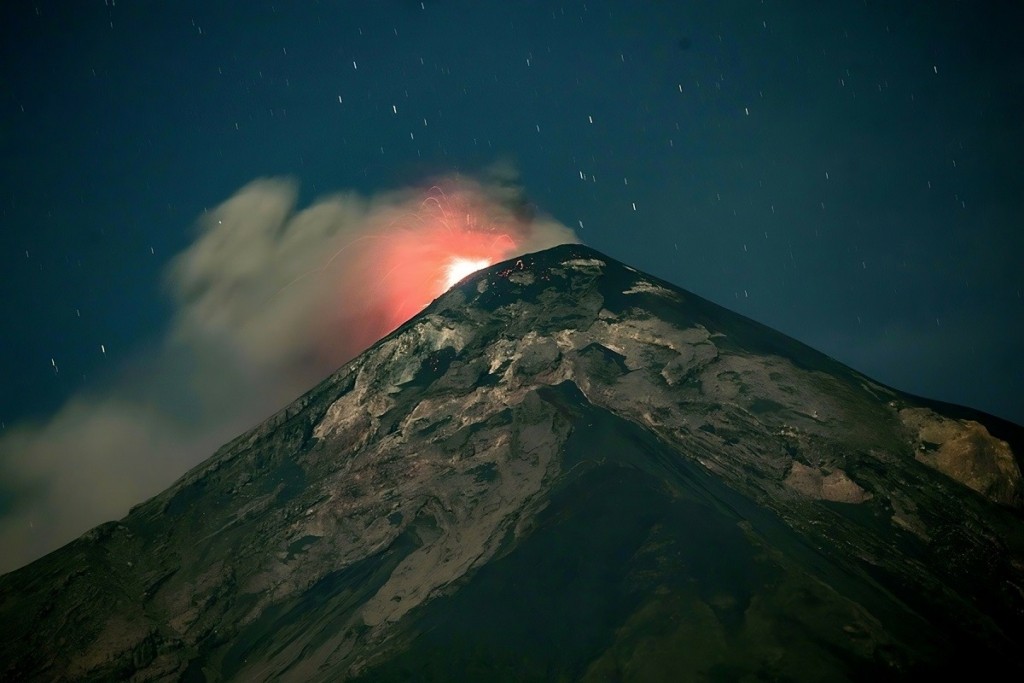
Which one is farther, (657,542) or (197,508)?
(197,508)

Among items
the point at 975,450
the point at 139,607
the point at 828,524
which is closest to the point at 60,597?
the point at 139,607

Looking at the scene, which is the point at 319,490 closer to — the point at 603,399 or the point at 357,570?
the point at 357,570

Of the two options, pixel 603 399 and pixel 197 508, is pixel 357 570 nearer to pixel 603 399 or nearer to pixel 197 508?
pixel 197 508

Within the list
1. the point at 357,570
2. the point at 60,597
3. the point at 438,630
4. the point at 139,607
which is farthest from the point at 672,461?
the point at 60,597

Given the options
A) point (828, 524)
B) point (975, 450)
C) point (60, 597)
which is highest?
point (60, 597)

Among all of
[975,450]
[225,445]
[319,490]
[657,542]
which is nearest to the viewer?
[657,542]

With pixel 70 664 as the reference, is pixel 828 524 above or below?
below

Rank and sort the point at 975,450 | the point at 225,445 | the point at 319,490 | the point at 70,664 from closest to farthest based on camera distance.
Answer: the point at 70,664
the point at 975,450
the point at 319,490
the point at 225,445
